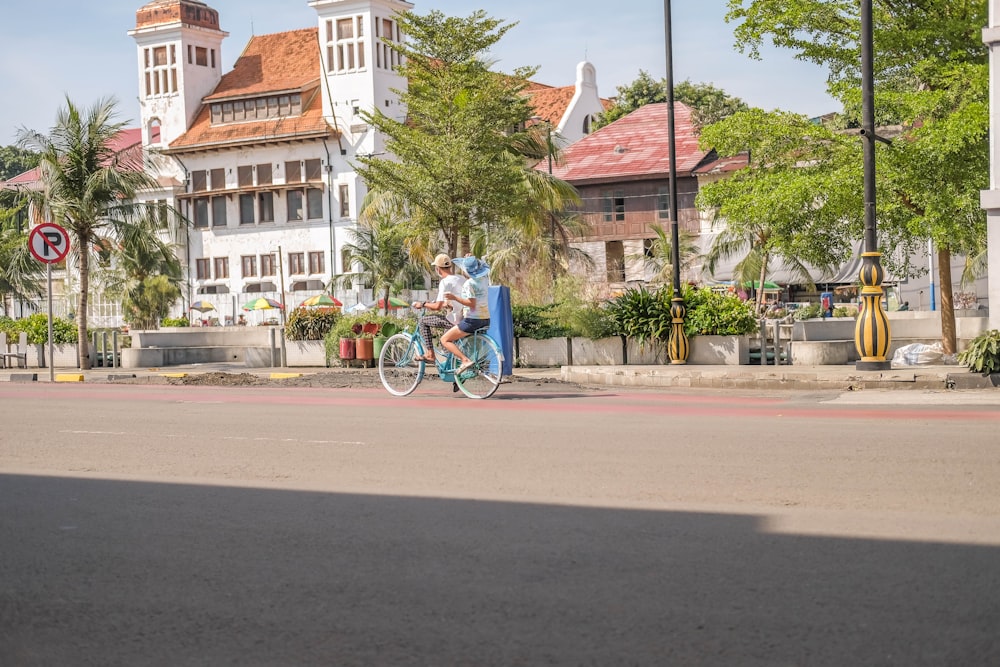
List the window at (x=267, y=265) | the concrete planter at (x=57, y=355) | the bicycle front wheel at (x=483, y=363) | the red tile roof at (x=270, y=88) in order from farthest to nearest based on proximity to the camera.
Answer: the window at (x=267, y=265), the red tile roof at (x=270, y=88), the concrete planter at (x=57, y=355), the bicycle front wheel at (x=483, y=363)

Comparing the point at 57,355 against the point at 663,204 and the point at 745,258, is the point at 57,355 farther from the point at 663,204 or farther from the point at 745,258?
the point at 663,204

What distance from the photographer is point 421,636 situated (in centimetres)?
477

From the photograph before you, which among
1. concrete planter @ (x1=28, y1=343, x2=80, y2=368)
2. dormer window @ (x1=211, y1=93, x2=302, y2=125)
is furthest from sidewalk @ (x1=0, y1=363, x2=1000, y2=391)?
dormer window @ (x1=211, y1=93, x2=302, y2=125)

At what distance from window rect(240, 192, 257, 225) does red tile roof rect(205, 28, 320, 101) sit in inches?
262

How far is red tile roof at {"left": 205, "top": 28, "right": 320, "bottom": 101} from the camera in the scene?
80625mm

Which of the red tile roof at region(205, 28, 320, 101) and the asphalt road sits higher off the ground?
the red tile roof at region(205, 28, 320, 101)

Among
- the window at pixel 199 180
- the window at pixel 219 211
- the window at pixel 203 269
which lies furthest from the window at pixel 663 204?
the window at pixel 199 180

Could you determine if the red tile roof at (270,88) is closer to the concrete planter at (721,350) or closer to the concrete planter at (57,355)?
the concrete planter at (57,355)

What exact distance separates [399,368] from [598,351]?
783cm

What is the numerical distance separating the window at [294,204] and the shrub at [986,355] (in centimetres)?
6582

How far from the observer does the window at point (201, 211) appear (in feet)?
273

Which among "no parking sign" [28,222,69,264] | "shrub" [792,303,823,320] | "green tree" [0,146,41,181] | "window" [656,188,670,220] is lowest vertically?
"shrub" [792,303,823,320]

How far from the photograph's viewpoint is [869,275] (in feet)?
60.6

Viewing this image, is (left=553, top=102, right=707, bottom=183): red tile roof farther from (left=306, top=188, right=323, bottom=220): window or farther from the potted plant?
the potted plant
